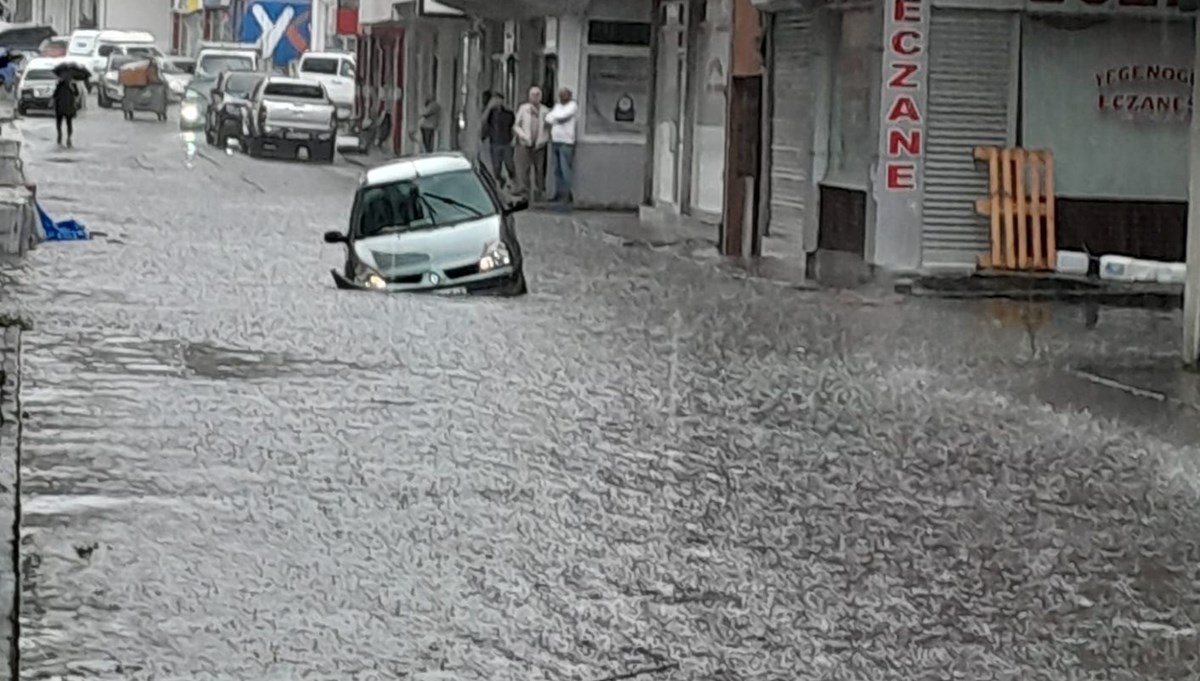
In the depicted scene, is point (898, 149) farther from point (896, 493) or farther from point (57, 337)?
point (896, 493)

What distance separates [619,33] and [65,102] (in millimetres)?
15154

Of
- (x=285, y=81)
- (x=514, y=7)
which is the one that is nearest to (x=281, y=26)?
(x=285, y=81)

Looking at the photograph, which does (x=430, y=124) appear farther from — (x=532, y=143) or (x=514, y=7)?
(x=532, y=143)

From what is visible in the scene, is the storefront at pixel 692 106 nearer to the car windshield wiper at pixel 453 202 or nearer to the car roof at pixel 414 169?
the car roof at pixel 414 169

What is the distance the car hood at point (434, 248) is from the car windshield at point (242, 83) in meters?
32.1

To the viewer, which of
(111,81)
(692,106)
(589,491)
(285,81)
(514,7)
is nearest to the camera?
(589,491)

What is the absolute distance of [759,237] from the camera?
94.7 feet

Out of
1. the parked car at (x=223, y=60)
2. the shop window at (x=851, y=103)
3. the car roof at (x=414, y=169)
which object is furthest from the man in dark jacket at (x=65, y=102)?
the car roof at (x=414, y=169)

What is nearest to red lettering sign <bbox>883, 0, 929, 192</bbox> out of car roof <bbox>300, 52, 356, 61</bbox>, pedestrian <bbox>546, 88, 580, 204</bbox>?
pedestrian <bbox>546, 88, 580, 204</bbox>

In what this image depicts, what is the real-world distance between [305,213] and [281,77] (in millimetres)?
18656

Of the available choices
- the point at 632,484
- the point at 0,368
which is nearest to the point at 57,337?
the point at 0,368

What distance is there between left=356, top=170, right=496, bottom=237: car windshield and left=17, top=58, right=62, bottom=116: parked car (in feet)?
148

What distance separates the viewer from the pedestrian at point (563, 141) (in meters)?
38.0

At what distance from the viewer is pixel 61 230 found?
27.4 m
